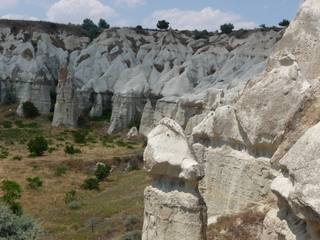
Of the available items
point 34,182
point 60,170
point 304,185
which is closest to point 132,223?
point 304,185

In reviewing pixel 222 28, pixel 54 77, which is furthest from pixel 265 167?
pixel 222 28

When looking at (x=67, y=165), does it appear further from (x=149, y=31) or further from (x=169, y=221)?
(x=149, y=31)

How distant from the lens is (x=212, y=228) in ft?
25.4

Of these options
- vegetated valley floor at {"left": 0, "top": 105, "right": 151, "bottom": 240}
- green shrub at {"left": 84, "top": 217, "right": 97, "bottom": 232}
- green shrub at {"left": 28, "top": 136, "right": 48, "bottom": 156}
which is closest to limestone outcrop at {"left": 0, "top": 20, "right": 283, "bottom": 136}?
vegetated valley floor at {"left": 0, "top": 105, "right": 151, "bottom": 240}

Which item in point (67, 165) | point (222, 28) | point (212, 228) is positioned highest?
point (222, 28)

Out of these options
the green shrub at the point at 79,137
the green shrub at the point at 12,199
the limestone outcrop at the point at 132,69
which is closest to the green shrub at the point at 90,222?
the green shrub at the point at 12,199

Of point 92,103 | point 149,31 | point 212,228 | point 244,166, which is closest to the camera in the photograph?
point 212,228

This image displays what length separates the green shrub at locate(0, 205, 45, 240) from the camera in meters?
10.8

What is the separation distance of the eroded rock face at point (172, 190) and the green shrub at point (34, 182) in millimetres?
12147

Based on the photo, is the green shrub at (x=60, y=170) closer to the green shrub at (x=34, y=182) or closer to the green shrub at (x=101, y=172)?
the green shrub at (x=34, y=182)

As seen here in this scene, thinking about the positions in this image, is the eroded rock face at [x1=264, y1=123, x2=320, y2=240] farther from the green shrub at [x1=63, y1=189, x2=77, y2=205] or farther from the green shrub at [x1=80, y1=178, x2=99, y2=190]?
the green shrub at [x1=80, y1=178, x2=99, y2=190]

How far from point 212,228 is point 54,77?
3430cm

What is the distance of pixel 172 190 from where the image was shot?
5.37 meters

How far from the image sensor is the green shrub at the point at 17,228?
1084 centimetres
